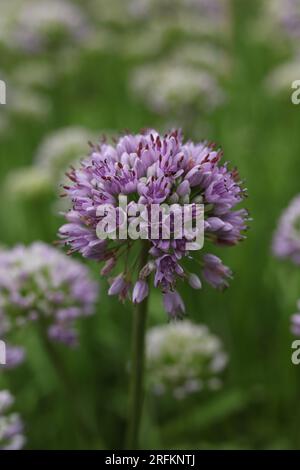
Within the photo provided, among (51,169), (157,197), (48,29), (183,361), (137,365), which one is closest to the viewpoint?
(157,197)

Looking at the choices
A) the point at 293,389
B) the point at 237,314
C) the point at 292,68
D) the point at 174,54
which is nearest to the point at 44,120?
the point at 174,54

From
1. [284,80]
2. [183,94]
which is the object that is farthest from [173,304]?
[284,80]

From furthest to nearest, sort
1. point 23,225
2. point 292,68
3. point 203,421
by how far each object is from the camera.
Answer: point 292,68
point 23,225
point 203,421

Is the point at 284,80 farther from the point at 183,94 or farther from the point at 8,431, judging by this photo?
Result: the point at 8,431

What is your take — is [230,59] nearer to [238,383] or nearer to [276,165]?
[276,165]

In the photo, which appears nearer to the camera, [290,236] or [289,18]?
[290,236]

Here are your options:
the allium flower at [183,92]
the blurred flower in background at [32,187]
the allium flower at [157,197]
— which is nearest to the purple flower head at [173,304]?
the allium flower at [157,197]

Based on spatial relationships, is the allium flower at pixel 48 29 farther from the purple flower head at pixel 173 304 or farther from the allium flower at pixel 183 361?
the purple flower head at pixel 173 304
